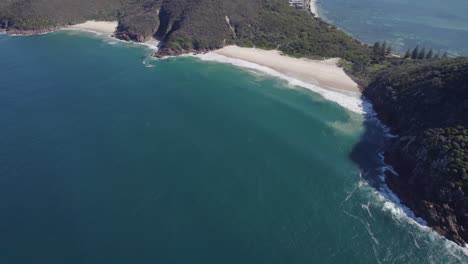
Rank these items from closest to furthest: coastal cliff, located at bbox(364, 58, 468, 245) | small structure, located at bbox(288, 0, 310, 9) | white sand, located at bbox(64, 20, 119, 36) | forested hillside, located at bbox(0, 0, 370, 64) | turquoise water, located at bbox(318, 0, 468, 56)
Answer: coastal cliff, located at bbox(364, 58, 468, 245) < forested hillside, located at bbox(0, 0, 370, 64) < turquoise water, located at bbox(318, 0, 468, 56) < white sand, located at bbox(64, 20, 119, 36) < small structure, located at bbox(288, 0, 310, 9)

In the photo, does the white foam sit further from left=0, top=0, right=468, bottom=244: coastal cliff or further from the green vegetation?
the green vegetation

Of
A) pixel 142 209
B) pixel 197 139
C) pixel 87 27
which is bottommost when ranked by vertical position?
pixel 142 209

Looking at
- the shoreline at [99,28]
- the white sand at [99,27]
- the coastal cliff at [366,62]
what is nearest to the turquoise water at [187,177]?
the coastal cliff at [366,62]

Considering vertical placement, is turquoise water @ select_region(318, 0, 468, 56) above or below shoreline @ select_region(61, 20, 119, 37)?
above

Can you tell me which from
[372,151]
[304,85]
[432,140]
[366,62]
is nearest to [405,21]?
[366,62]


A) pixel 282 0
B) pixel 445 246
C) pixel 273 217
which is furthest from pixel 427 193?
pixel 282 0

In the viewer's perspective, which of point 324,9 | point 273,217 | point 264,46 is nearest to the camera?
point 273,217

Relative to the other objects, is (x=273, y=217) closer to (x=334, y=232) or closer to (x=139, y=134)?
(x=334, y=232)

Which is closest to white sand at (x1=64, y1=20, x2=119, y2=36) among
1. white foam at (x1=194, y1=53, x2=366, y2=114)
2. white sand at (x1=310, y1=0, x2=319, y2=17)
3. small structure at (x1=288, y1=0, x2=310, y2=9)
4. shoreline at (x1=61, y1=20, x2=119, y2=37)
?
shoreline at (x1=61, y1=20, x2=119, y2=37)
